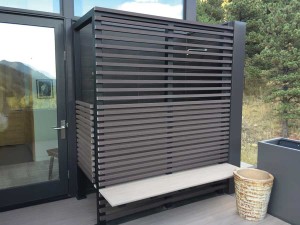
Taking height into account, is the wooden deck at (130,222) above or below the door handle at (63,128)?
below

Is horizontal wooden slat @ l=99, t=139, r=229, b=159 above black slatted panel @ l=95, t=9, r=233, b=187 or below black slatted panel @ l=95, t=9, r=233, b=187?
below

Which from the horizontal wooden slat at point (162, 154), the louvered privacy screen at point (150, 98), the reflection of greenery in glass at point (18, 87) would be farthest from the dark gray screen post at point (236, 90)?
the reflection of greenery in glass at point (18, 87)

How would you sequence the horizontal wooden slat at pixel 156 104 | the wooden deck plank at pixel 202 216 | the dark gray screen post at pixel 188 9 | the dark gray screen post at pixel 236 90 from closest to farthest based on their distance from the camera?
the horizontal wooden slat at pixel 156 104 → the wooden deck plank at pixel 202 216 → the dark gray screen post at pixel 236 90 → the dark gray screen post at pixel 188 9

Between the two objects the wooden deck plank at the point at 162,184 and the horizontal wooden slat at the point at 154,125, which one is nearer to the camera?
the wooden deck plank at the point at 162,184

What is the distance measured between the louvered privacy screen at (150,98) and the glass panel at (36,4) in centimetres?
37

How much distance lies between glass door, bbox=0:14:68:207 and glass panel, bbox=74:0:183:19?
0.36 meters

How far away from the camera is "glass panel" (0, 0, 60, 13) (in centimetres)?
267

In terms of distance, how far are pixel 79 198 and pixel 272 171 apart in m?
2.19

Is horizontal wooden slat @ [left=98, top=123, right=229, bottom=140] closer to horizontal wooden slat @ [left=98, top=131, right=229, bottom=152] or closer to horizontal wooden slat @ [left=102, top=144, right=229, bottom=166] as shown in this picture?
horizontal wooden slat @ [left=98, top=131, right=229, bottom=152]

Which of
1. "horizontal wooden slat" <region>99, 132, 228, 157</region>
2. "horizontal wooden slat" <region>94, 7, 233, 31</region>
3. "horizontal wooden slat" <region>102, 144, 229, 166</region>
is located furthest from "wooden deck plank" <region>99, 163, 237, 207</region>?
"horizontal wooden slat" <region>94, 7, 233, 31</region>

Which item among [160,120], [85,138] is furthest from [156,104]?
[85,138]

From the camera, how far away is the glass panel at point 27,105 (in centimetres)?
275

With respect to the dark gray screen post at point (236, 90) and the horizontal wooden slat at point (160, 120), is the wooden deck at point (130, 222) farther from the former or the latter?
the horizontal wooden slat at point (160, 120)

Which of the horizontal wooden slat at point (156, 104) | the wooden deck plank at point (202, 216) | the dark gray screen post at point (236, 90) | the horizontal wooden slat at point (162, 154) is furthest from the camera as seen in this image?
the dark gray screen post at point (236, 90)
